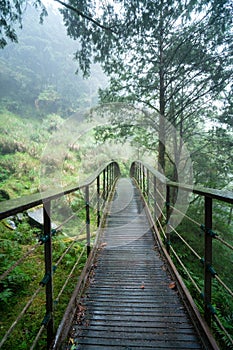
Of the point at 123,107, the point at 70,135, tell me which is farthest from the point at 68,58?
the point at 123,107

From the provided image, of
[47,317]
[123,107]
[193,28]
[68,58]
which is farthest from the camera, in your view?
[68,58]

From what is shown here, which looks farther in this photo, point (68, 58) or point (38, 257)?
point (68, 58)

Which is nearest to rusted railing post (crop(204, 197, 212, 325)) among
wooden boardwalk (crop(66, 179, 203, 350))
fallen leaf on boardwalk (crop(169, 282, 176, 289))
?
wooden boardwalk (crop(66, 179, 203, 350))

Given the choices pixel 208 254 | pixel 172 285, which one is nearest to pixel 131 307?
pixel 172 285

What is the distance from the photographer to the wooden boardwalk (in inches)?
55.9

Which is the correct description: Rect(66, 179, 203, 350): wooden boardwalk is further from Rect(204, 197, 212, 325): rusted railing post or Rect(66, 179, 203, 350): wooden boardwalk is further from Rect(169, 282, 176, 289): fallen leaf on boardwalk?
Rect(204, 197, 212, 325): rusted railing post

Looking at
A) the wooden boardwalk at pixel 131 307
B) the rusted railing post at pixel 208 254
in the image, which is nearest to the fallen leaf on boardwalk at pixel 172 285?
the wooden boardwalk at pixel 131 307

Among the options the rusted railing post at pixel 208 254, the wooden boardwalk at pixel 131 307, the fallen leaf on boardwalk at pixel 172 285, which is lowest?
the wooden boardwalk at pixel 131 307

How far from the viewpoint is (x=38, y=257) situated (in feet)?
10.0

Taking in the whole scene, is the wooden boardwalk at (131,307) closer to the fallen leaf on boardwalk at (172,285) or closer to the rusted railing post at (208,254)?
the fallen leaf on boardwalk at (172,285)

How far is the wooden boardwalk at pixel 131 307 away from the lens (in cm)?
142

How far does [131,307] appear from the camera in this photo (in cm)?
178

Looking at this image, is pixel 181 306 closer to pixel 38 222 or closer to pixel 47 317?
pixel 47 317

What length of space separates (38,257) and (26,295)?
902 mm
